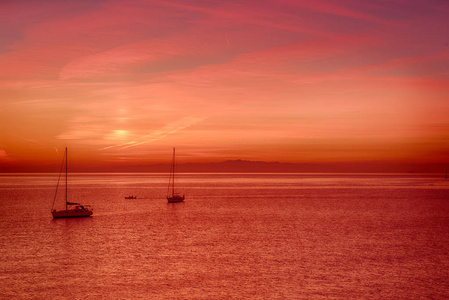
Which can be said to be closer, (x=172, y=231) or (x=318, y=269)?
(x=318, y=269)

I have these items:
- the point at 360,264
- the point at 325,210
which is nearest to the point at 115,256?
the point at 360,264

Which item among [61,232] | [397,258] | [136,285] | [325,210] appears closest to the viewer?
[136,285]

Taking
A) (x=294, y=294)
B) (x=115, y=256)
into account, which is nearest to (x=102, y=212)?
(x=115, y=256)

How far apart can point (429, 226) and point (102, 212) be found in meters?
73.1

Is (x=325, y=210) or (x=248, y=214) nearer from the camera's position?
(x=248, y=214)

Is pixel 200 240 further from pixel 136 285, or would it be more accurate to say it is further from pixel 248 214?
pixel 248 214

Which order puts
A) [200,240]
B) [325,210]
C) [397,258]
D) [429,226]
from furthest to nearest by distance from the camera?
[325,210] < [429,226] < [200,240] < [397,258]

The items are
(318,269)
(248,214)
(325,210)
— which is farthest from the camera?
(325,210)

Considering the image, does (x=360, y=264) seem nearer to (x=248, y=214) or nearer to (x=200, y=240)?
(x=200, y=240)

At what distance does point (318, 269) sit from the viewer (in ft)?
164

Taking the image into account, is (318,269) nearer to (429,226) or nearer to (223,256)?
(223,256)

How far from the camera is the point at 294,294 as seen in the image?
41031 mm

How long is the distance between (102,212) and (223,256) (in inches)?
2515

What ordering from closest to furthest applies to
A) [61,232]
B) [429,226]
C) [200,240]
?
[200,240]
[61,232]
[429,226]
